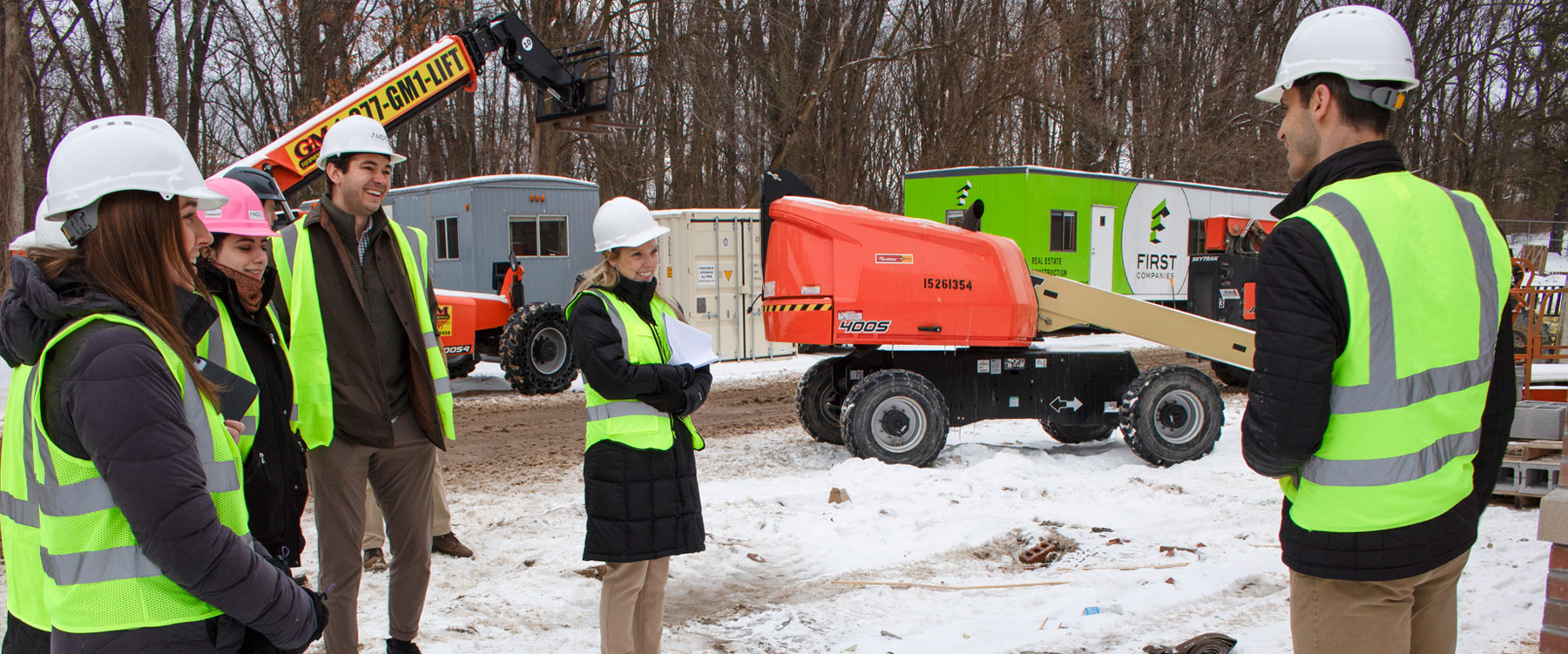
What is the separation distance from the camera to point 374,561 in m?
5.18

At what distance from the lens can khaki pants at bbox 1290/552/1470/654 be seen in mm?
2109

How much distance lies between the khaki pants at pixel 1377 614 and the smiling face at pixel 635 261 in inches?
88.9

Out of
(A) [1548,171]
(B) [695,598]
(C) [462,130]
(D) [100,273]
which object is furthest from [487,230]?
(A) [1548,171]

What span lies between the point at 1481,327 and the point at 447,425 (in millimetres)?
3378

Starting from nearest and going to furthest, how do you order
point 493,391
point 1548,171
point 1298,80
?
point 1298,80 → point 493,391 → point 1548,171

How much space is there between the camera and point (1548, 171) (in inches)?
1423

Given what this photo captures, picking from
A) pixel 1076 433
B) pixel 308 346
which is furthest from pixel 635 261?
pixel 1076 433

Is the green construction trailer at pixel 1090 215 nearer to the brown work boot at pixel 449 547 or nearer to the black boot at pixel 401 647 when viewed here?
the brown work boot at pixel 449 547

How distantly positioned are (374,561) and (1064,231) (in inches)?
577

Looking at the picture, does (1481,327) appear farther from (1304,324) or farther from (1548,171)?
Answer: (1548,171)

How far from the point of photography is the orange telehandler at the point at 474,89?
8.99 m

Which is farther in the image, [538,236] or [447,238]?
[538,236]

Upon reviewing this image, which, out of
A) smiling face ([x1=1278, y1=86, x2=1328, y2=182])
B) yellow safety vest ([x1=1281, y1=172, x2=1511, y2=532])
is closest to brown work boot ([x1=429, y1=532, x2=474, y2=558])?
yellow safety vest ([x1=1281, y1=172, x2=1511, y2=532])

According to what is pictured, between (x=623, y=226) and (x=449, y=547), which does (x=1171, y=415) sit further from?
(x=623, y=226)
